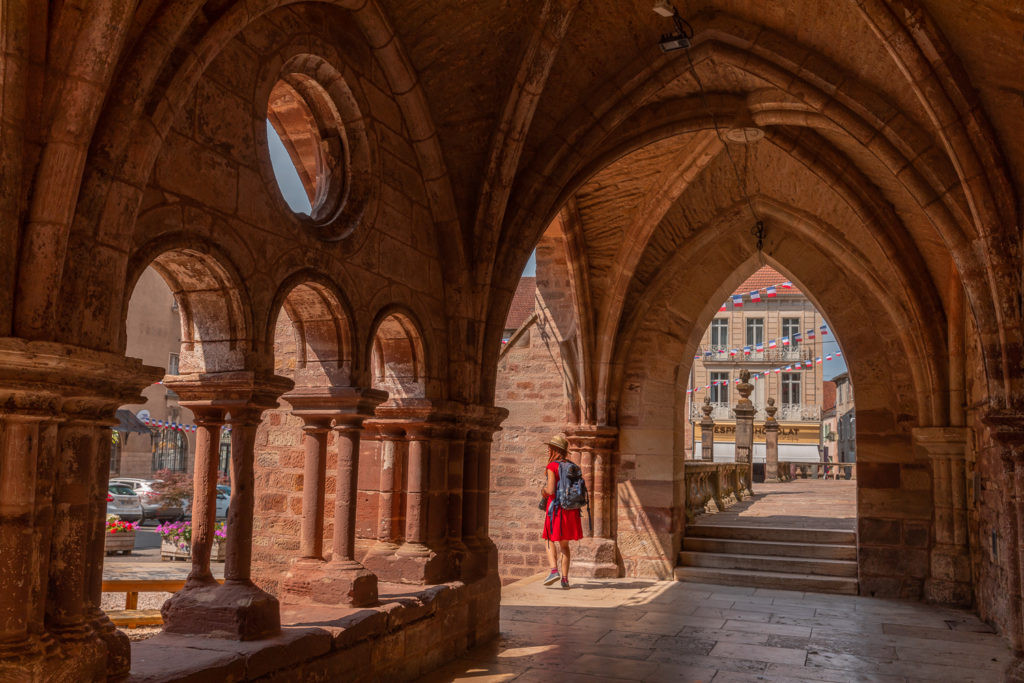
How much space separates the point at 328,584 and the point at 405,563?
71cm

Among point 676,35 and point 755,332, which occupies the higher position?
point 755,332

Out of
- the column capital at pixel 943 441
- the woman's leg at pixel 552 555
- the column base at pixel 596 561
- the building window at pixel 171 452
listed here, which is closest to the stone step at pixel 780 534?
the column base at pixel 596 561

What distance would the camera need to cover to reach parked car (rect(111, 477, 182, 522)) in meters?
16.6

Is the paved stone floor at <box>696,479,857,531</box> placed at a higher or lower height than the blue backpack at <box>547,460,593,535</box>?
lower

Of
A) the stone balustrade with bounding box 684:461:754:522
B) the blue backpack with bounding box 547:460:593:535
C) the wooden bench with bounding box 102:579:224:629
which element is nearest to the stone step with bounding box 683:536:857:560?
the stone balustrade with bounding box 684:461:754:522

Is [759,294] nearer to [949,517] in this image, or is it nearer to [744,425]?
[744,425]

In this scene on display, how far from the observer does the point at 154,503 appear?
54.5 feet

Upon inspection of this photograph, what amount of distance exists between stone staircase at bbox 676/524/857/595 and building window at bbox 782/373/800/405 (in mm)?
23665

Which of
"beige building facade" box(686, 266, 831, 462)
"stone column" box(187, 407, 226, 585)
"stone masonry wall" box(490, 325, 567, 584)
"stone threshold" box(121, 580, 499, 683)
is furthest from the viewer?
"beige building facade" box(686, 266, 831, 462)

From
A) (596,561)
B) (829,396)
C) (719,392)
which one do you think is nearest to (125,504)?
(596,561)

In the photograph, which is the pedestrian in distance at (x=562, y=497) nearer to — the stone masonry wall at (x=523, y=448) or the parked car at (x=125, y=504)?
the stone masonry wall at (x=523, y=448)

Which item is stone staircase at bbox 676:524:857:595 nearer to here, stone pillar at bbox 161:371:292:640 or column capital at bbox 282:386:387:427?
column capital at bbox 282:386:387:427

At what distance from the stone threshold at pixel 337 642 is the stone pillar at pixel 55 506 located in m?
0.26

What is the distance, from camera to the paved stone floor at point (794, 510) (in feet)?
31.1
